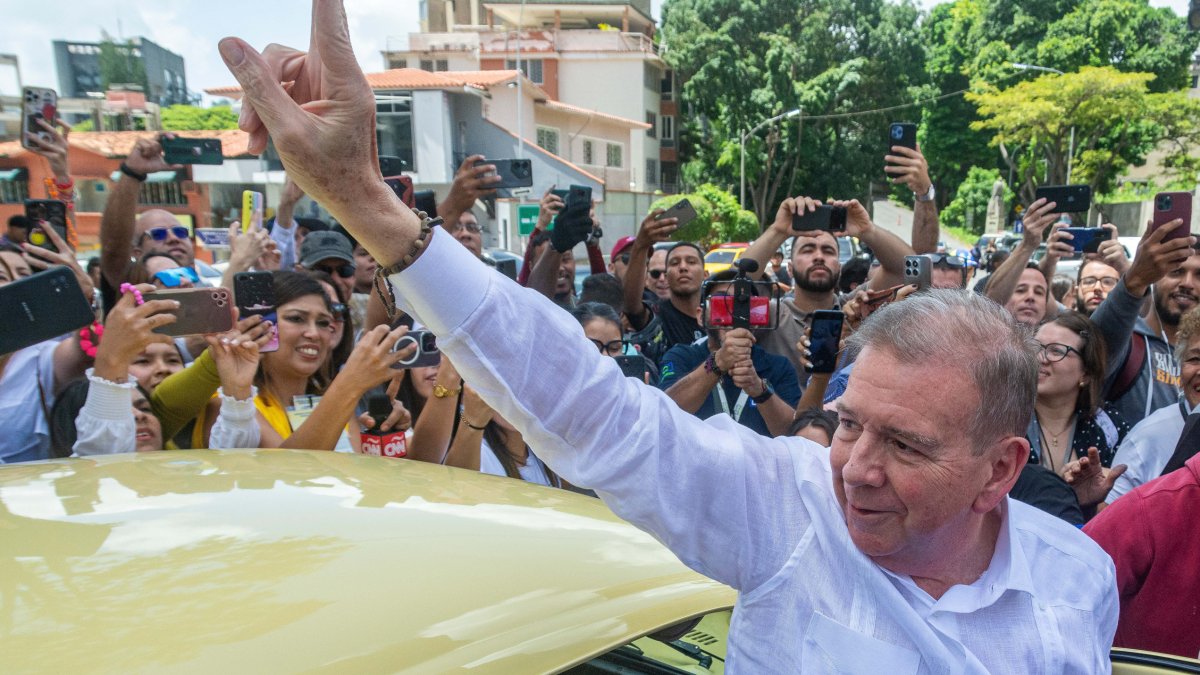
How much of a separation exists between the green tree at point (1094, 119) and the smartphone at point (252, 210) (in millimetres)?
30582

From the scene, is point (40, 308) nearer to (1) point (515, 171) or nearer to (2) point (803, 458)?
(2) point (803, 458)

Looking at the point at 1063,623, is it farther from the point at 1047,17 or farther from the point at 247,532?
the point at 1047,17

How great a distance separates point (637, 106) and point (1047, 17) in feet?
58.2

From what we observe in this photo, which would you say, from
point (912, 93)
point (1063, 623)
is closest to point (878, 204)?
point (912, 93)

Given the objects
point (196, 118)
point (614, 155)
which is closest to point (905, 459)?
point (614, 155)

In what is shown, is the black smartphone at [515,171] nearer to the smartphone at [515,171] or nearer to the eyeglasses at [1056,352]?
the smartphone at [515,171]

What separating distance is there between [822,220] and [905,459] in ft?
11.2

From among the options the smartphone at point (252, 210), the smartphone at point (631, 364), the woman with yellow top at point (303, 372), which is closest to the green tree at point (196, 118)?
the smartphone at point (252, 210)

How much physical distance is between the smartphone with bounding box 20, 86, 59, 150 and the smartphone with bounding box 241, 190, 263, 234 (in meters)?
1.01

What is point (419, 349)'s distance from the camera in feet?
10.0

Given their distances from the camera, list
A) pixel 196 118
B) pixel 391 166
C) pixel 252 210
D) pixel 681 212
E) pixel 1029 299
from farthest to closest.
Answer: pixel 196 118, pixel 681 212, pixel 252 210, pixel 1029 299, pixel 391 166

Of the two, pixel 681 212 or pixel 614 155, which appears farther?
pixel 614 155

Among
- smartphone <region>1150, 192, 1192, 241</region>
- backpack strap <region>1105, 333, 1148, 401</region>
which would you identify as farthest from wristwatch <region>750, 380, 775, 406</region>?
smartphone <region>1150, 192, 1192, 241</region>

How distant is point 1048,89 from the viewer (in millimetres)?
30453
